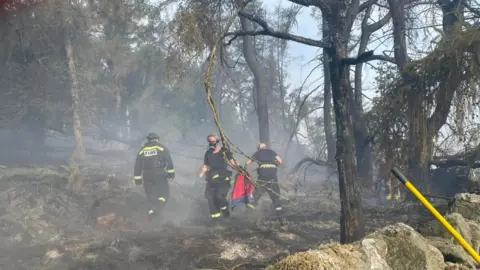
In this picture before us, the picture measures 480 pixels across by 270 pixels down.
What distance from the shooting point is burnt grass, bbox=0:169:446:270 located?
20.4ft

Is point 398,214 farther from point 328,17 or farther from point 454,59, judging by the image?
point 328,17

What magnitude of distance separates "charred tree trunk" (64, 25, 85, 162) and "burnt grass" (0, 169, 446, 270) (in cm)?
552

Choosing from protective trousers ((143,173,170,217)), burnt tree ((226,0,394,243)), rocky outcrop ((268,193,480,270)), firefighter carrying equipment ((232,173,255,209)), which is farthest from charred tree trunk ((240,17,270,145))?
rocky outcrop ((268,193,480,270))

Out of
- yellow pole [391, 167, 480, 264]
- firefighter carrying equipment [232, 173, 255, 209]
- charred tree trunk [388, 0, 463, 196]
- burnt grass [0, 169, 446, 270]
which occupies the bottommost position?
burnt grass [0, 169, 446, 270]

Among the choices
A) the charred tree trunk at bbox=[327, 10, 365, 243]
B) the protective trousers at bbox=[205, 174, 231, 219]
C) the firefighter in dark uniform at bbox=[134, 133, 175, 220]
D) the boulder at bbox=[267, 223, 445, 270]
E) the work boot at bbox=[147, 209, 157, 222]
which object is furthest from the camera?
the firefighter in dark uniform at bbox=[134, 133, 175, 220]

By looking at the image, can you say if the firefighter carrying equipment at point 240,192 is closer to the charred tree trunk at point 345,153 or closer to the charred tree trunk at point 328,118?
the charred tree trunk at point 328,118

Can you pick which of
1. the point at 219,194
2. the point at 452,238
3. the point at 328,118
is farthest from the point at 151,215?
the point at 452,238

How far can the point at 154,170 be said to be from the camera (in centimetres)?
961

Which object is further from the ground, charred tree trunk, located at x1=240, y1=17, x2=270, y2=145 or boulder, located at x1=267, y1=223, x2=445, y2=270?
charred tree trunk, located at x1=240, y1=17, x2=270, y2=145

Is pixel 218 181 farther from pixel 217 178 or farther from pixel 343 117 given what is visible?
pixel 343 117

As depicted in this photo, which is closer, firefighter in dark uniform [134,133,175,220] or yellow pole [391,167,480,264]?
yellow pole [391,167,480,264]

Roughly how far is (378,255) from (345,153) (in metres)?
2.95

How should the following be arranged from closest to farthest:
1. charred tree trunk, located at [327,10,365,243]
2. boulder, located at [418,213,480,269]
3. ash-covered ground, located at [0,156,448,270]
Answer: boulder, located at [418,213,480,269], charred tree trunk, located at [327,10,365,243], ash-covered ground, located at [0,156,448,270]

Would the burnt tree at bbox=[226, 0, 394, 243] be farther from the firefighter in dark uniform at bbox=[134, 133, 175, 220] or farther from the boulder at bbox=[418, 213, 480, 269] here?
the firefighter in dark uniform at bbox=[134, 133, 175, 220]
